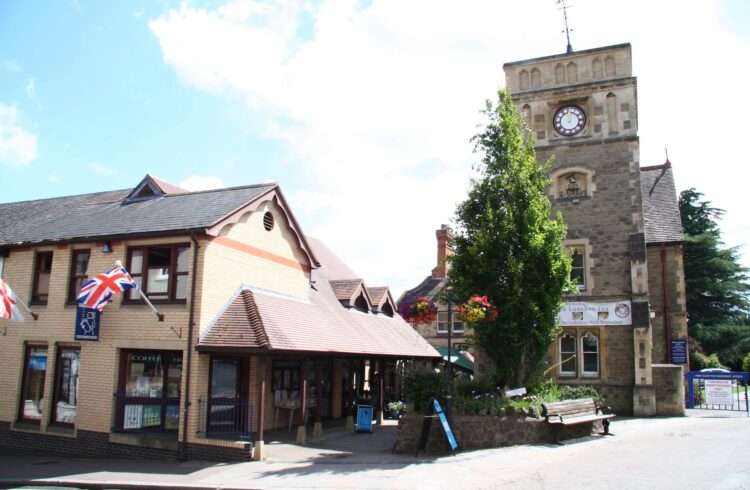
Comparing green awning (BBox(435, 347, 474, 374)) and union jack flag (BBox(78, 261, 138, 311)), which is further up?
union jack flag (BBox(78, 261, 138, 311))

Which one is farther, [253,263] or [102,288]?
[253,263]

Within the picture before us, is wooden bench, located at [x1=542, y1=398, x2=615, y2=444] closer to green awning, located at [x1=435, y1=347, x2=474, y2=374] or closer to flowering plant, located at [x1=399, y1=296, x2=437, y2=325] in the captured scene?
flowering plant, located at [x1=399, y1=296, x2=437, y2=325]

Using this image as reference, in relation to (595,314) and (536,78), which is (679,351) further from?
(536,78)

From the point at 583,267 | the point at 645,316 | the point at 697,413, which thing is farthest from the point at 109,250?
the point at 697,413

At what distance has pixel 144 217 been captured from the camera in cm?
1656

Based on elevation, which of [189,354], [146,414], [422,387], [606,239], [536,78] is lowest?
[146,414]

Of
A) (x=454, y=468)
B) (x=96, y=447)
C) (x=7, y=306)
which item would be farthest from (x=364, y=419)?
(x=7, y=306)

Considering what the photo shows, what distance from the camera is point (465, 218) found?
1633 cm

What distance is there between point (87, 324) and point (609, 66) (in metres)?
19.8

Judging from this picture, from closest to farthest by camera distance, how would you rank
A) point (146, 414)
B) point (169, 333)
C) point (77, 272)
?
1. point (169, 333)
2. point (146, 414)
3. point (77, 272)

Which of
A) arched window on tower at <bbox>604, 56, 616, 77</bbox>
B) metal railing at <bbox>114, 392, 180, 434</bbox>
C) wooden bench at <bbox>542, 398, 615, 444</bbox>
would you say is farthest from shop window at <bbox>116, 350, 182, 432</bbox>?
arched window on tower at <bbox>604, 56, 616, 77</bbox>

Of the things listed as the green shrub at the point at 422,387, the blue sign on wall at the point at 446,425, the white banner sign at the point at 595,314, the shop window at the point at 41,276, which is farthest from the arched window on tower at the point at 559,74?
the shop window at the point at 41,276

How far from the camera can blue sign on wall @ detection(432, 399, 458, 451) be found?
1296 centimetres

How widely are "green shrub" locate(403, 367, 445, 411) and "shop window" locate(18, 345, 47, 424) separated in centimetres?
1031
